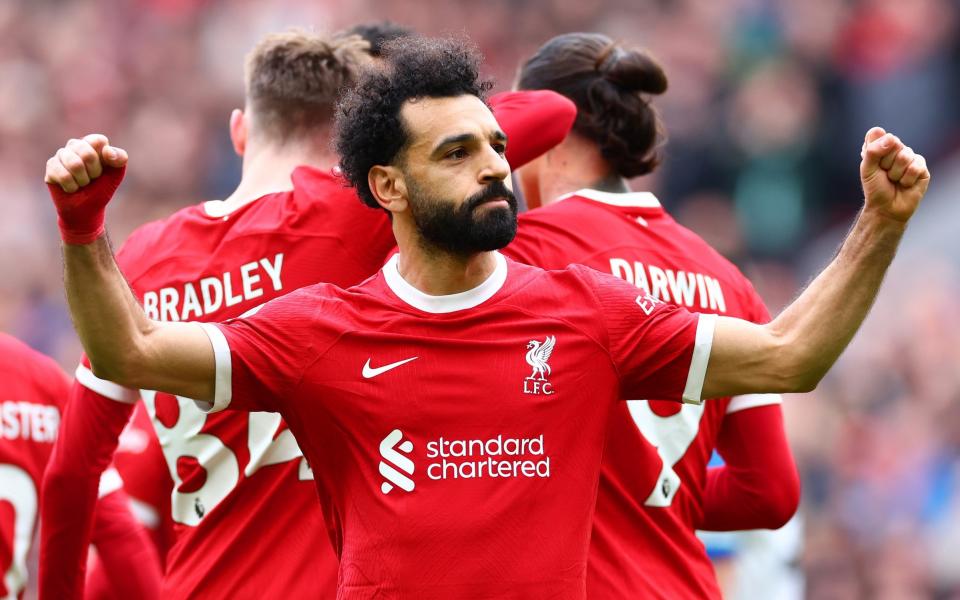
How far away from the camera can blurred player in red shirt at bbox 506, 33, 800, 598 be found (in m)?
4.75

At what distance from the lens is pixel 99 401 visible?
15.9 feet

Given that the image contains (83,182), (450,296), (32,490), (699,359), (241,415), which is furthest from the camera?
(32,490)

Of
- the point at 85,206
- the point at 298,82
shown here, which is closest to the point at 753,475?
the point at 298,82

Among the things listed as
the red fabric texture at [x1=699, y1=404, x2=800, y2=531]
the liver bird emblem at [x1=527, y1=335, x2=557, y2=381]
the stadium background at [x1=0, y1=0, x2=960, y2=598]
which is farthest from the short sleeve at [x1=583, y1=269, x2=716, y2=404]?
the stadium background at [x1=0, y1=0, x2=960, y2=598]

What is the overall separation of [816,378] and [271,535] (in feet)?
5.47

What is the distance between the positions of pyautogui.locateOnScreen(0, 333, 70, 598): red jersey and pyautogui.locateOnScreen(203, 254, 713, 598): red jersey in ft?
4.98

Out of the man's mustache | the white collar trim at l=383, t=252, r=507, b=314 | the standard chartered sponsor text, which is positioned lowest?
the standard chartered sponsor text

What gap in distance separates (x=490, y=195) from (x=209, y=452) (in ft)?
4.57

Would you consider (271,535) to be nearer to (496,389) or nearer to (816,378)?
(496,389)

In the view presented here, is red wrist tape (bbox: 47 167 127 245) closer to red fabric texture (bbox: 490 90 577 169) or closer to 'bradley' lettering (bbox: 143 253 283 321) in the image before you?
'bradley' lettering (bbox: 143 253 283 321)

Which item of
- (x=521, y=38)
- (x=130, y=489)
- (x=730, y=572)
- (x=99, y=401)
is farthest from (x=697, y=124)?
(x=99, y=401)

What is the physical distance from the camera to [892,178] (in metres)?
3.76

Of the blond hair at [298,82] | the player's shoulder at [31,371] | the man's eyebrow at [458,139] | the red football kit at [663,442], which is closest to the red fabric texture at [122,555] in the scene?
the player's shoulder at [31,371]

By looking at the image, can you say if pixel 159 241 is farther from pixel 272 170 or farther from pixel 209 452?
pixel 209 452
